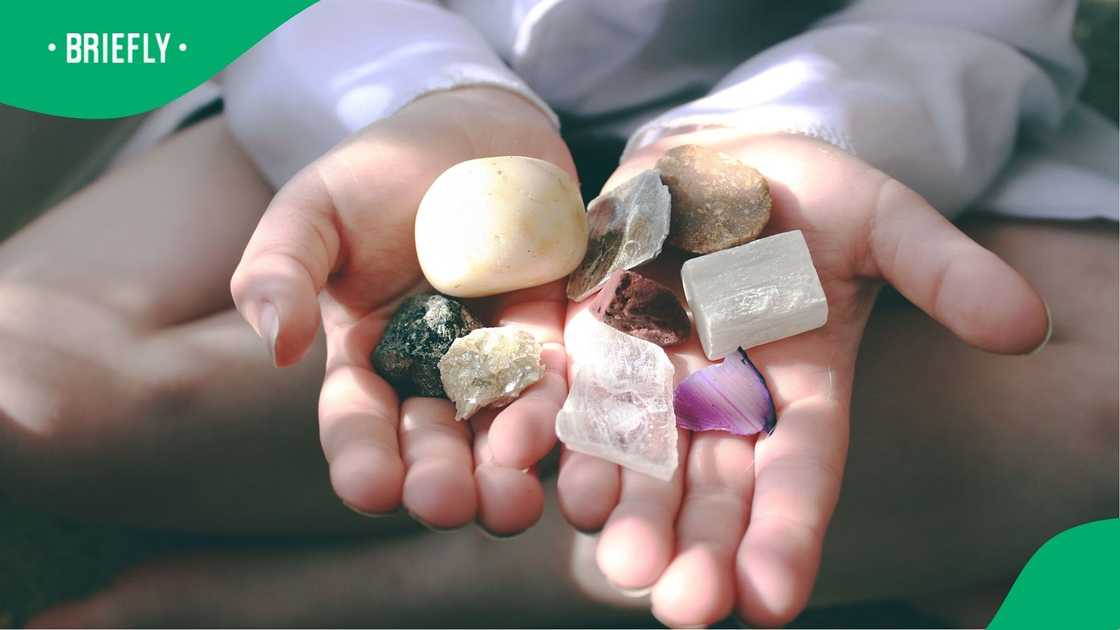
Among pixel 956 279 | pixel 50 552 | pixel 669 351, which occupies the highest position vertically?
pixel 956 279

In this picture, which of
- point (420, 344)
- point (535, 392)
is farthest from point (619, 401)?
point (420, 344)

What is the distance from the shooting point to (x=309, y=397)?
91 cm

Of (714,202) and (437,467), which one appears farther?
(714,202)

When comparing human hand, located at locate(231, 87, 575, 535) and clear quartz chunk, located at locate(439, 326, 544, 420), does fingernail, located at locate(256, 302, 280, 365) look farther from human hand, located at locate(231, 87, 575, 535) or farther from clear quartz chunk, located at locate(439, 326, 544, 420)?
clear quartz chunk, located at locate(439, 326, 544, 420)

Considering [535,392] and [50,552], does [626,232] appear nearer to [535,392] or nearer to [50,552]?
[535,392]

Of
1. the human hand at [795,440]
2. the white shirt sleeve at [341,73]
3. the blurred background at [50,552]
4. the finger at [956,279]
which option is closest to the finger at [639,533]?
the human hand at [795,440]

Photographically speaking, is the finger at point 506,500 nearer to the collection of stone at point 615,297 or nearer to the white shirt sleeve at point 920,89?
the collection of stone at point 615,297

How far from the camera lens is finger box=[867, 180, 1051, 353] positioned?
634 millimetres

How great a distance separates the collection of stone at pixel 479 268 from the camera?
708mm

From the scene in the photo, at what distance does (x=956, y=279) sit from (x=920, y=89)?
0.42m

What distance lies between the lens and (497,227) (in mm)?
756

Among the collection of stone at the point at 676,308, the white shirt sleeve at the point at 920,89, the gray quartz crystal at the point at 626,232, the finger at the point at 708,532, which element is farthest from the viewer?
the white shirt sleeve at the point at 920,89

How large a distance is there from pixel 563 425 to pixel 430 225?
0.73ft

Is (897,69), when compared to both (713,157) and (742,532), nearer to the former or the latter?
(713,157)
